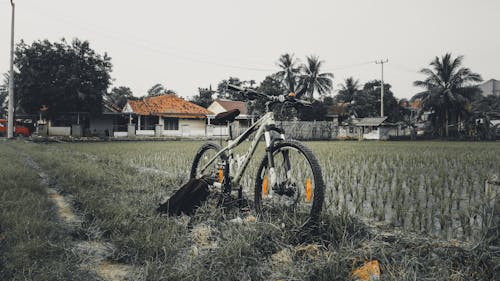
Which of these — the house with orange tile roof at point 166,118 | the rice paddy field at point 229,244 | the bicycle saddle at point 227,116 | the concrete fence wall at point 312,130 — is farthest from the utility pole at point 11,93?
the bicycle saddle at point 227,116

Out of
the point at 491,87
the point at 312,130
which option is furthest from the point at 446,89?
the point at 491,87

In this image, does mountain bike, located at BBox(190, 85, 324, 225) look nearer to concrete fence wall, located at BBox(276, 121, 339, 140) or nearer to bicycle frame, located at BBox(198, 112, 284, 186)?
bicycle frame, located at BBox(198, 112, 284, 186)

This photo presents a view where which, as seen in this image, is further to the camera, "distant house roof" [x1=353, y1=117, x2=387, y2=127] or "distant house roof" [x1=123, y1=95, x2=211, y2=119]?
"distant house roof" [x1=353, y1=117, x2=387, y2=127]

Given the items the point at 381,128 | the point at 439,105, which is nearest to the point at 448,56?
the point at 439,105

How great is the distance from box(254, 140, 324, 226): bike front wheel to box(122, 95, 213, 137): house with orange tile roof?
29.0 metres

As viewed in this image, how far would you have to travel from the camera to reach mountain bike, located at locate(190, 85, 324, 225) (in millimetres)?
2392

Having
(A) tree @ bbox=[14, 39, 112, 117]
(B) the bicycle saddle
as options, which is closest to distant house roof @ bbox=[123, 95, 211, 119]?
(A) tree @ bbox=[14, 39, 112, 117]

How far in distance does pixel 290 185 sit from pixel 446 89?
119 feet

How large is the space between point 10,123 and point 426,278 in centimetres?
2454

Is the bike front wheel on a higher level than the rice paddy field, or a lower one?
higher

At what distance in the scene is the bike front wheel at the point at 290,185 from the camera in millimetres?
2316

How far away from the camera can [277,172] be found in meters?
2.73

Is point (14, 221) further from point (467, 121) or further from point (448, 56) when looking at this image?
point (448, 56)

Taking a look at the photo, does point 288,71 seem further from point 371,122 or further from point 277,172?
point 277,172
